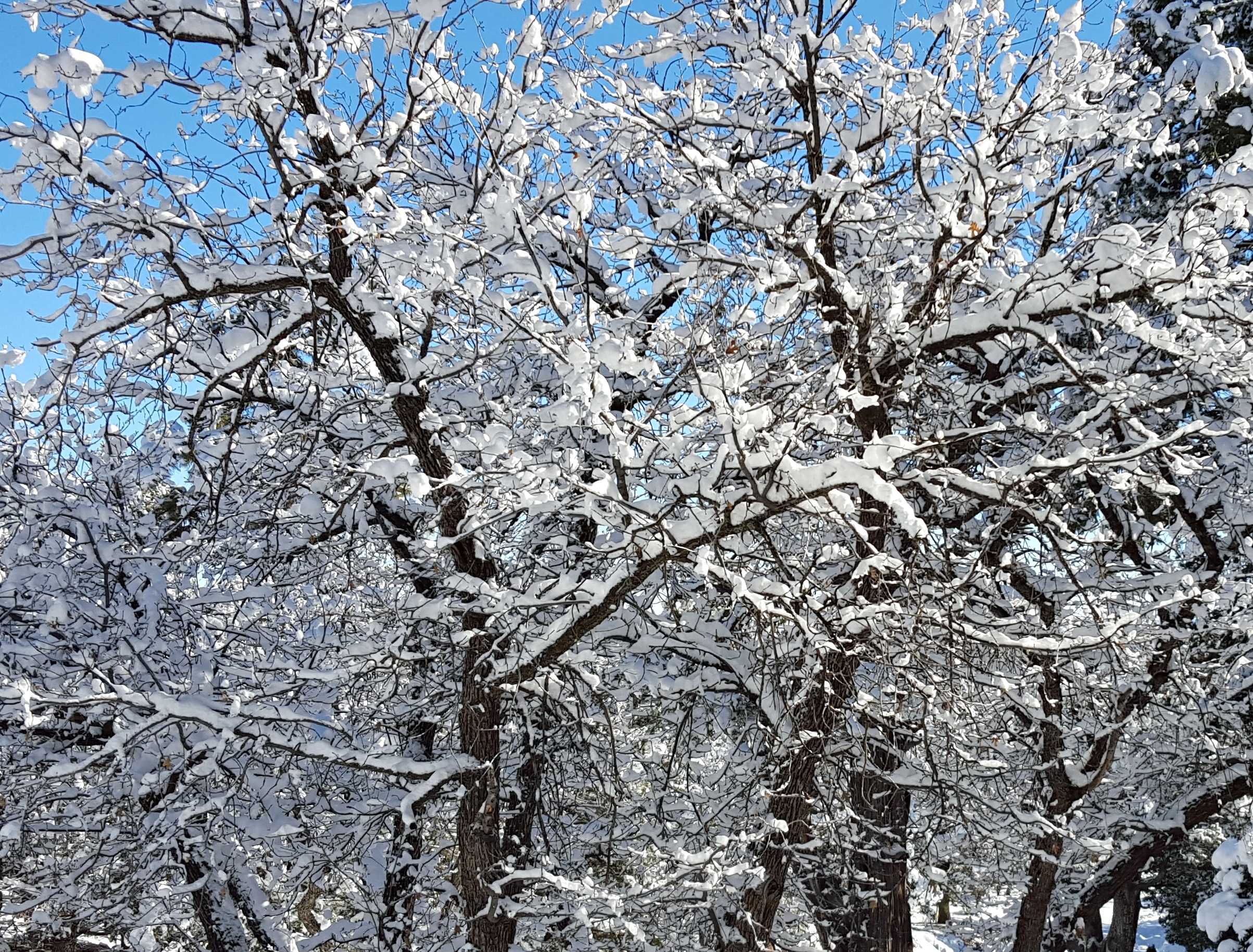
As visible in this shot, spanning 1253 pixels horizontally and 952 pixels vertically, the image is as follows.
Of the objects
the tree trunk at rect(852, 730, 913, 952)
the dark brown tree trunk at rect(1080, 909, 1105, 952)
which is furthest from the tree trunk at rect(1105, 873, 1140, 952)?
the tree trunk at rect(852, 730, 913, 952)

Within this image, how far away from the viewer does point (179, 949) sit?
8602 millimetres

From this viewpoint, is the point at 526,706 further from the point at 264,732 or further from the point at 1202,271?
the point at 1202,271

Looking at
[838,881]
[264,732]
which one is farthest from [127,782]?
[838,881]

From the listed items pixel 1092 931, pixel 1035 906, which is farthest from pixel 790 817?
pixel 1092 931

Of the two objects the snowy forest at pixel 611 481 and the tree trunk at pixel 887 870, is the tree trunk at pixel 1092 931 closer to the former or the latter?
the snowy forest at pixel 611 481

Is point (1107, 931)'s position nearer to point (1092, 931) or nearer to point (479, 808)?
point (1092, 931)

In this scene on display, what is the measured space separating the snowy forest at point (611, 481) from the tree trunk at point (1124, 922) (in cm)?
925

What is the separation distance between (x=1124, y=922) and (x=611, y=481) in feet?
55.6

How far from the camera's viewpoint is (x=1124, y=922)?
51.2 ft

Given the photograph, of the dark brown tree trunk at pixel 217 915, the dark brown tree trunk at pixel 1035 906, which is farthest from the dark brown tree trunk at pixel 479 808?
the dark brown tree trunk at pixel 1035 906

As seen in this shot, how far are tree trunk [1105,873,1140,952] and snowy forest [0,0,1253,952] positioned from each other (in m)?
9.25

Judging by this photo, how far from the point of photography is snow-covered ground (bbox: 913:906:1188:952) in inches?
775

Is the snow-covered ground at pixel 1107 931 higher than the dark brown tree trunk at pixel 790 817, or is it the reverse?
the dark brown tree trunk at pixel 790 817

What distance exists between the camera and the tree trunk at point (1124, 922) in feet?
49.5
